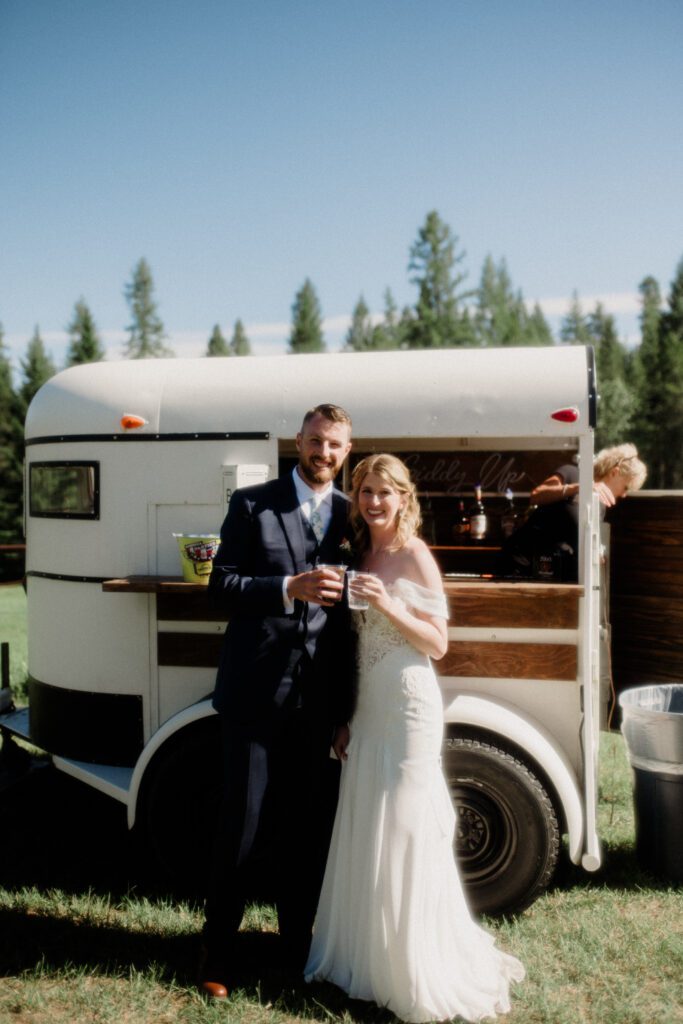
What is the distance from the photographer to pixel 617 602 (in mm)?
5270

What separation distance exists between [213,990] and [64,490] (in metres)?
2.52

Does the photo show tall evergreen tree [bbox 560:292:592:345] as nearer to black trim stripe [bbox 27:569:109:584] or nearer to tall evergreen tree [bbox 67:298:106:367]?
tall evergreen tree [bbox 67:298:106:367]

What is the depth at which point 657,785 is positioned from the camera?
14.1 ft

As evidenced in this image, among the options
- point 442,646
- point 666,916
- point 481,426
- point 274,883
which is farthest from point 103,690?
point 666,916

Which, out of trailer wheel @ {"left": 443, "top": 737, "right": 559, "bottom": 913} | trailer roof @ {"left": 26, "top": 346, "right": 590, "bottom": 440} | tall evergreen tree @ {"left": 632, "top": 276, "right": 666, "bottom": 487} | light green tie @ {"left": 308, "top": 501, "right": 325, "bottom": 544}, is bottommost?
trailer wheel @ {"left": 443, "top": 737, "right": 559, "bottom": 913}

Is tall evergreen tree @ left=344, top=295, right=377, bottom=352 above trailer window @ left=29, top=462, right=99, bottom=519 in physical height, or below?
above

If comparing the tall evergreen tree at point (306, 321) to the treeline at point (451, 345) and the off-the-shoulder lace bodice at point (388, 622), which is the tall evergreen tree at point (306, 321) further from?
the off-the-shoulder lace bodice at point (388, 622)

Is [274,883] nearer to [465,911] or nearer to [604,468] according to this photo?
[465,911]

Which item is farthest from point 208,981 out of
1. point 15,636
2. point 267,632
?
point 15,636

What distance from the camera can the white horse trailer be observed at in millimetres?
3859

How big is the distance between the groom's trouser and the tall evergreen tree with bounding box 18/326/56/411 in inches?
1921

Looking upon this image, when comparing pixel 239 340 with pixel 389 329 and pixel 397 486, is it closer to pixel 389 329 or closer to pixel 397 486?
pixel 389 329

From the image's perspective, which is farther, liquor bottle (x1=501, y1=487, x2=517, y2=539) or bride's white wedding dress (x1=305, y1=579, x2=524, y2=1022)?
liquor bottle (x1=501, y1=487, x2=517, y2=539)

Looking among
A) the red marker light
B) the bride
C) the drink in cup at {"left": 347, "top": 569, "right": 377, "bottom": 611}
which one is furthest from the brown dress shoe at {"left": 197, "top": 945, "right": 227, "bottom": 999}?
the red marker light
